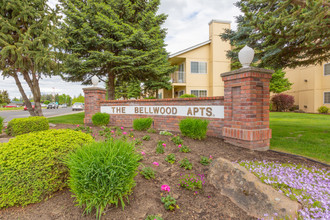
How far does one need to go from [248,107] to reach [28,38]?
9384 millimetres

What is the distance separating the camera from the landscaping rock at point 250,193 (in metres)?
1.93

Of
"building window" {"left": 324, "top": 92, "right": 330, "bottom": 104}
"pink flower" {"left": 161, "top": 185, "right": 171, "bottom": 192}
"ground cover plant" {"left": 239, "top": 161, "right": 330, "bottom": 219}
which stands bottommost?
"pink flower" {"left": 161, "top": 185, "right": 171, "bottom": 192}

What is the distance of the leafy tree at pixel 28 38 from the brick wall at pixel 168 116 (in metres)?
3.68

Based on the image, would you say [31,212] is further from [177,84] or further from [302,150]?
[177,84]

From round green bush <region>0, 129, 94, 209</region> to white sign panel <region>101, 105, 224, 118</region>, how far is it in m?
3.58

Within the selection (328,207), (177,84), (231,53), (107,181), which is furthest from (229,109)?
(177,84)

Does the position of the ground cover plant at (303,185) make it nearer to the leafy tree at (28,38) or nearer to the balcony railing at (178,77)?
the leafy tree at (28,38)

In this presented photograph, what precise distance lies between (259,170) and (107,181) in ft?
7.28

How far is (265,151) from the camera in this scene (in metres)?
3.99

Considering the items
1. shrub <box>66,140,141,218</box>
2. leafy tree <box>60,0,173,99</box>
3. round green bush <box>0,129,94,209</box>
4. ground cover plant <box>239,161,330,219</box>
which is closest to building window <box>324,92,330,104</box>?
leafy tree <box>60,0,173,99</box>

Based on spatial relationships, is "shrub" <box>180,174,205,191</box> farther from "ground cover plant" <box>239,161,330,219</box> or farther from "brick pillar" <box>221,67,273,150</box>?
"brick pillar" <box>221,67,273,150</box>

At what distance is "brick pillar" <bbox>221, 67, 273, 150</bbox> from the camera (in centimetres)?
393

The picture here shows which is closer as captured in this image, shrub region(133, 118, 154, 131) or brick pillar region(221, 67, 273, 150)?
brick pillar region(221, 67, 273, 150)

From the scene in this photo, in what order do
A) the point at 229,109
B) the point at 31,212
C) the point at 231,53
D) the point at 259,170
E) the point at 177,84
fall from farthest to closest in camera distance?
1. the point at 177,84
2. the point at 231,53
3. the point at 229,109
4. the point at 259,170
5. the point at 31,212
